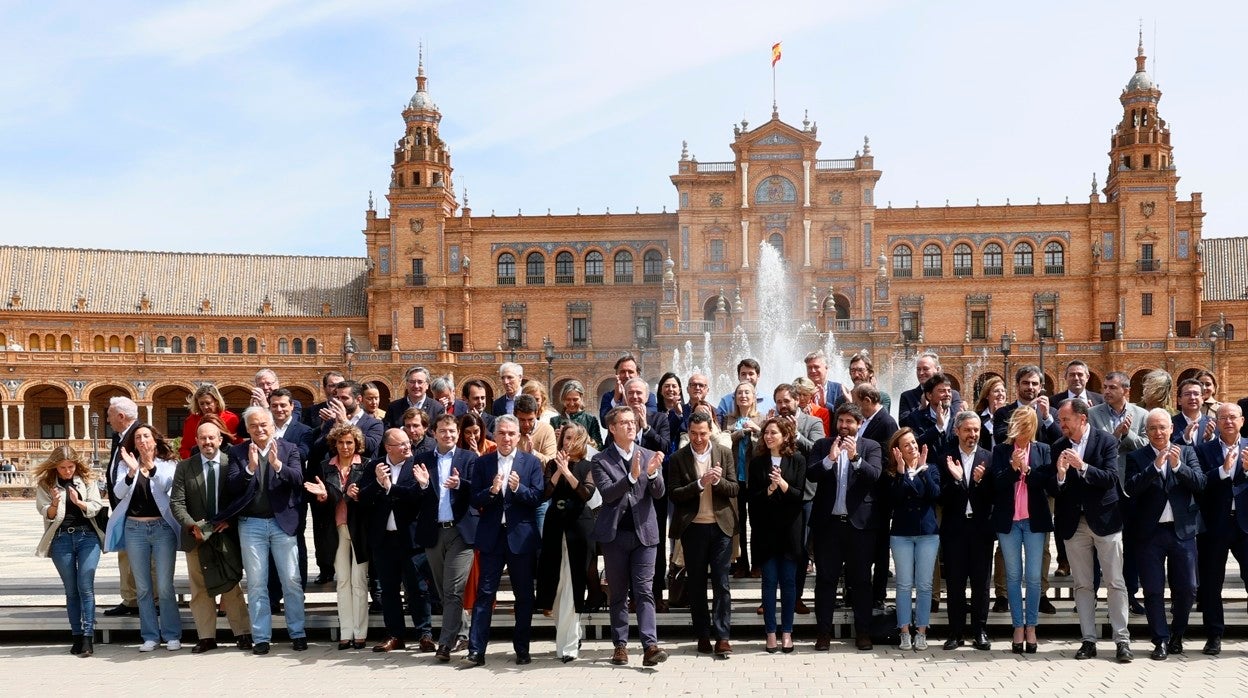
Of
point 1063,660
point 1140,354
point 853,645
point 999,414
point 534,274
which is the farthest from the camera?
point 534,274

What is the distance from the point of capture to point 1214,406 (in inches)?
386

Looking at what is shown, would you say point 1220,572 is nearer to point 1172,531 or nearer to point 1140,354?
point 1172,531

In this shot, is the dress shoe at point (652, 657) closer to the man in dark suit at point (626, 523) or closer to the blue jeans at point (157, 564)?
the man in dark suit at point (626, 523)

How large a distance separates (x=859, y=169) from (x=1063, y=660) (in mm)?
45291

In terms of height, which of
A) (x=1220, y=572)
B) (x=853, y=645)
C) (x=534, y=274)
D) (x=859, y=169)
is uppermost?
(x=859, y=169)

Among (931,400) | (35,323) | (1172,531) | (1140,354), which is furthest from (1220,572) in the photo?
(35,323)

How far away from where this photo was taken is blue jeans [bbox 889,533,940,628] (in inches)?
330

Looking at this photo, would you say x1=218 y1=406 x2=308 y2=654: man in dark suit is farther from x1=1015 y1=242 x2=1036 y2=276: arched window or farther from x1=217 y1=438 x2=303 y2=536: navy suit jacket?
x1=1015 y1=242 x2=1036 y2=276: arched window

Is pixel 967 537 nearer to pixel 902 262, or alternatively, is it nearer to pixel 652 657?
pixel 652 657

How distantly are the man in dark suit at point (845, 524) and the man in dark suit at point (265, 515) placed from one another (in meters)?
4.36

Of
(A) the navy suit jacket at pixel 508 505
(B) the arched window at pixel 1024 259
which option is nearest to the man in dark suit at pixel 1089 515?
(A) the navy suit jacket at pixel 508 505

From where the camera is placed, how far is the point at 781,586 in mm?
8352

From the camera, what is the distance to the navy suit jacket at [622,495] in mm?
8164

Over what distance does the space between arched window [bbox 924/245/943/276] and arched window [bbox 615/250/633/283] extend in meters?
15.4
